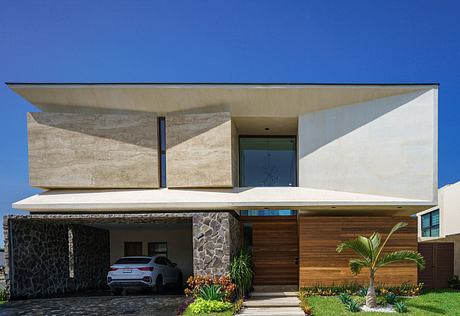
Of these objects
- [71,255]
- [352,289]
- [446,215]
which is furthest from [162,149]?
[446,215]

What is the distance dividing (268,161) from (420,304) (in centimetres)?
721

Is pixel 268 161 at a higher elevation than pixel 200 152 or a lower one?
lower

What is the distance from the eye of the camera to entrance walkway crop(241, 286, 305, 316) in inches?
328

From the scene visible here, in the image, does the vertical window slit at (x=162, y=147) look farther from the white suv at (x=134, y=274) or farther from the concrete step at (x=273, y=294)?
the concrete step at (x=273, y=294)

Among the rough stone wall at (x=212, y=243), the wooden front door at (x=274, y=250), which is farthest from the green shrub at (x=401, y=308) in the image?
the rough stone wall at (x=212, y=243)

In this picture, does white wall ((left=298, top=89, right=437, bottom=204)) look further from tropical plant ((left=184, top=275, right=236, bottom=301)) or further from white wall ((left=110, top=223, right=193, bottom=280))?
white wall ((left=110, top=223, right=193, bottom=280))

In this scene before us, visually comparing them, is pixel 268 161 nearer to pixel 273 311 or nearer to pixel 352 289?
pixel 352 289

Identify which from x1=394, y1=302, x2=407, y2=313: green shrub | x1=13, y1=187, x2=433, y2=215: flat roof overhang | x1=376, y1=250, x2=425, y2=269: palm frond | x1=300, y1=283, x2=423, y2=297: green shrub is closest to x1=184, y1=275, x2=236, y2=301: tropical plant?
x1=13, y1=187, x2=433, y2=215: flat roof overhang

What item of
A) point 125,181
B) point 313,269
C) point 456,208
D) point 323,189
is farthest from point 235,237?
point 456,208

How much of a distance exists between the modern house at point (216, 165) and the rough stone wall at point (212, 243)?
0.05 metres

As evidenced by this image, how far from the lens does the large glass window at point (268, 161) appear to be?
41.7ft

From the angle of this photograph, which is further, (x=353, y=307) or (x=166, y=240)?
(x=166, y=240)

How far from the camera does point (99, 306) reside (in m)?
9.25

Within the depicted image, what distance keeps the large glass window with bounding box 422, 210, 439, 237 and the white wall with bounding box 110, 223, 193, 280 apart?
18.9 meters
